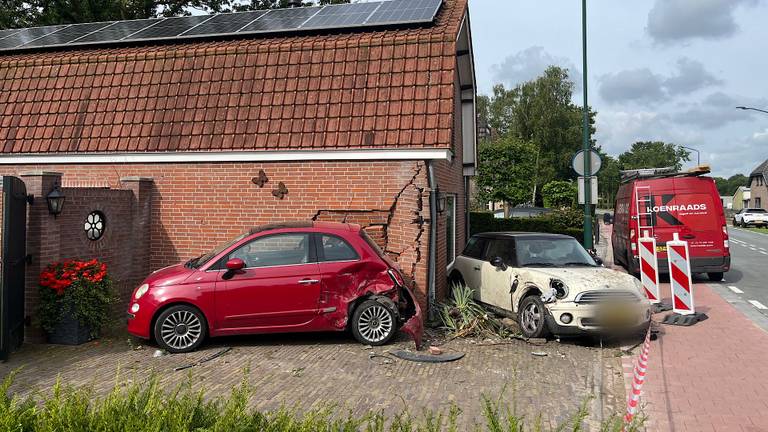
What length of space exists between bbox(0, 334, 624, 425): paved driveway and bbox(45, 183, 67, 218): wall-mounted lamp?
5.64ft

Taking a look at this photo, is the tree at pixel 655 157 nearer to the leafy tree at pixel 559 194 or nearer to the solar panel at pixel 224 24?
the leafy tree at pixel 559 194

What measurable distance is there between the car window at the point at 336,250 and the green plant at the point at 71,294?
3.02 m

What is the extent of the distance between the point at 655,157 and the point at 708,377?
131 metres

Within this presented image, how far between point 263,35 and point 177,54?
1.60 meters

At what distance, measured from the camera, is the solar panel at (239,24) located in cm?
1072

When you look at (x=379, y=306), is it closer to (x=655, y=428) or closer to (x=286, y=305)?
(x=286, y=305)

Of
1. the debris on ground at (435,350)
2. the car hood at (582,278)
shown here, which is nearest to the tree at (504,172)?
the car hood at (582,278)

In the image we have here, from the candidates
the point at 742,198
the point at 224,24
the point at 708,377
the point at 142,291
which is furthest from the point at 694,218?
the point at 742,198

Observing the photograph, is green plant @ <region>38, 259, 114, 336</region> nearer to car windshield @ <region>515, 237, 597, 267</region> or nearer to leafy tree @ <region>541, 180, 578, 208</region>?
car windshield @ <region>515, 237, 597, 267</region>

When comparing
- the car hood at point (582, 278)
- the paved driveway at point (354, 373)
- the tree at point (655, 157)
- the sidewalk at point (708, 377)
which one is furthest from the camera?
the tree at point (655, 157)

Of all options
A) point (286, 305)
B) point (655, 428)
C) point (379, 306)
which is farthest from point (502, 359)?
point (286, 305)

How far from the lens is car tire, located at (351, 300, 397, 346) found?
7.32m

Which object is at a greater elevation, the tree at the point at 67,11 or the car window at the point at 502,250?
the tree at the point at 67,11

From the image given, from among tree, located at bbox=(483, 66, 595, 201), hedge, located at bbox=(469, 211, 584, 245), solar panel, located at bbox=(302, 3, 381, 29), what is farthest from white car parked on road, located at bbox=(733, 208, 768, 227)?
solar panel, located at bbox=(302, 3, 381, 29)
